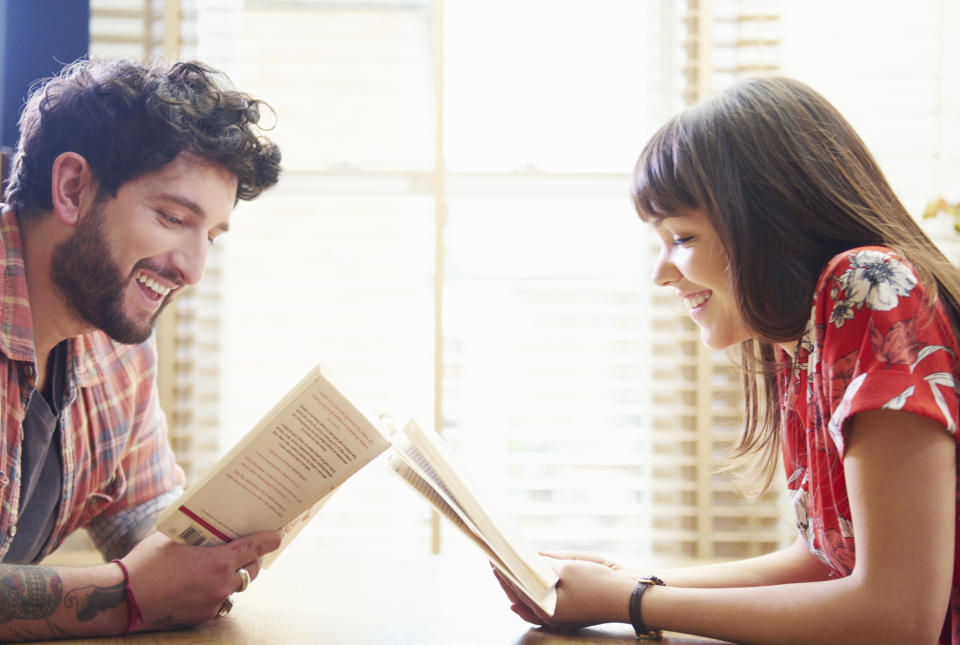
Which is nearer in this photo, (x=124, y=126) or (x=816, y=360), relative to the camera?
(x=816, y=360)

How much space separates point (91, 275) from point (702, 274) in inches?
39.0

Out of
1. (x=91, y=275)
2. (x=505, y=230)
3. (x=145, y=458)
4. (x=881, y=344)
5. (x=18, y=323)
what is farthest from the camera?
(x=505, y=230)

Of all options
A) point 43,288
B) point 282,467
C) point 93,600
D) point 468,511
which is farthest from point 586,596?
point 43,288

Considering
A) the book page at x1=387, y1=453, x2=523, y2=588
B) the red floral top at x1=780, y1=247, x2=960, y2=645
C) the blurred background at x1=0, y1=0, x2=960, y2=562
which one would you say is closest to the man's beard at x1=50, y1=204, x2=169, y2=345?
the book page at x1=387, y1=453, x2=523, y2=588

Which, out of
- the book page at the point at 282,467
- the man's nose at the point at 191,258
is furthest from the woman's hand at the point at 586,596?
the man's nose at the point at 191,258

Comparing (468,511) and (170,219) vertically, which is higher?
(170,219)

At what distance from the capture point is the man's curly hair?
1389 mm

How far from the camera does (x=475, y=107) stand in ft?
9.45

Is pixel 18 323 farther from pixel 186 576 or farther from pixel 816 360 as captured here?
pixel 816 360

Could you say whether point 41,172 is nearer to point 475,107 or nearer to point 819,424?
point 819,424

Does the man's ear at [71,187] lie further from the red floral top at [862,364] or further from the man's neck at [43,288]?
the red floral top at [862,364]

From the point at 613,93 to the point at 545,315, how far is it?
2.72 feet

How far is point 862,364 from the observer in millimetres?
886

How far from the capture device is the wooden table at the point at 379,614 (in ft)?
3.34
